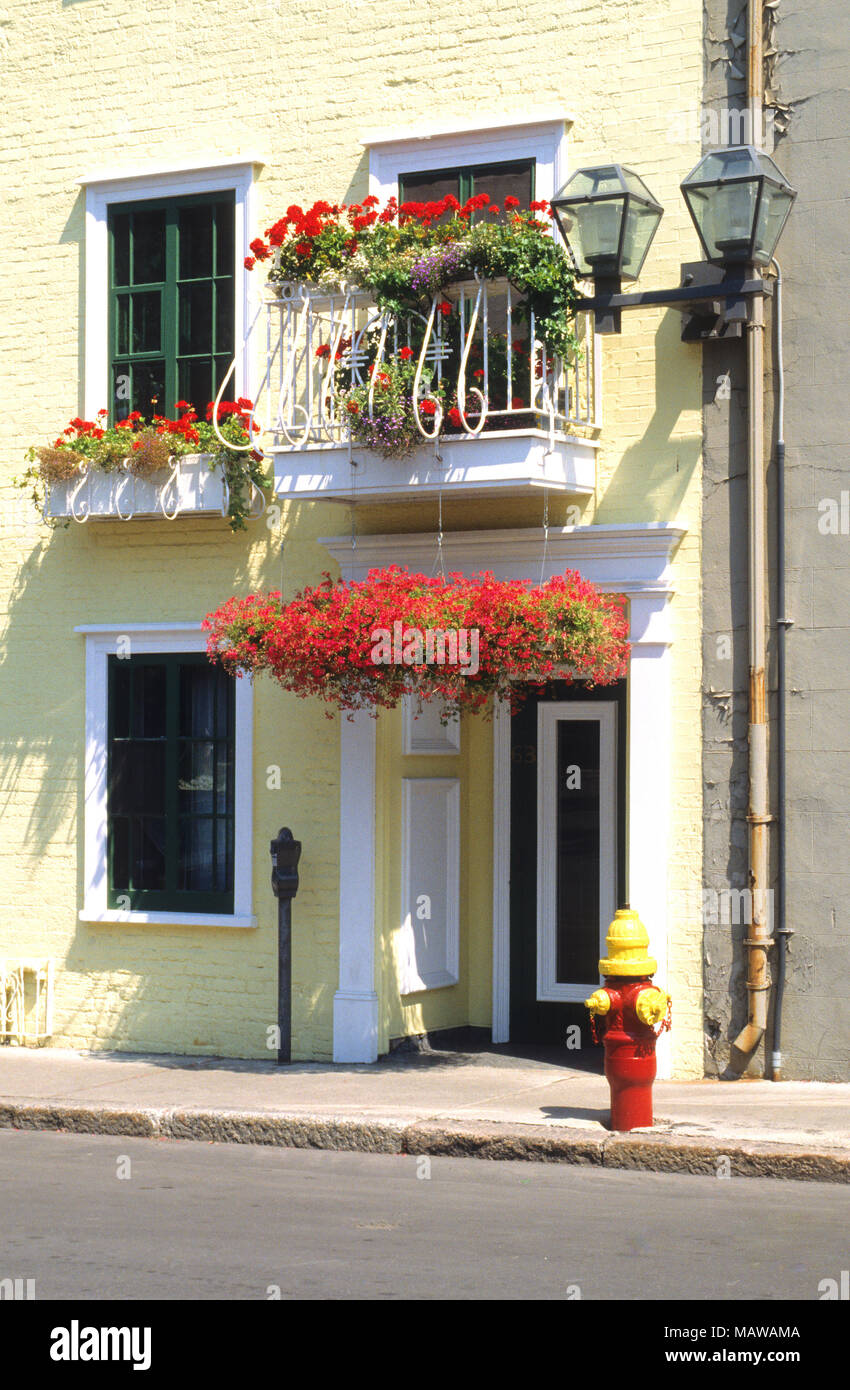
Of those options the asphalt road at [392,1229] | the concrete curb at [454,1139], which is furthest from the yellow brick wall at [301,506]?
the asphalt road at [392,1229]

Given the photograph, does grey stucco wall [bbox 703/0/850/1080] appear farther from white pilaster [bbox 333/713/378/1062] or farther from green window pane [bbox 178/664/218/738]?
green window pane [bbox 178/664/218/738]

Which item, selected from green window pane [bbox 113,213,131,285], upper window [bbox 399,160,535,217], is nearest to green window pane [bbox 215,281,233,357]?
green window pane [bbox 113,213,131,285]

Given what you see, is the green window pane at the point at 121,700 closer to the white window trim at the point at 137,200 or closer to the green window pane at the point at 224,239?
the white window trim at the point at 137,200

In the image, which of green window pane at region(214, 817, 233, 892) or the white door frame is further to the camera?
green window pane at region(214, 817, 233, 892)

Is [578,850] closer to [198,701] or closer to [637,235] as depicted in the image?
[198,701]

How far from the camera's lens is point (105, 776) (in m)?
11.6

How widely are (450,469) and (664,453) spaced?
1266mm

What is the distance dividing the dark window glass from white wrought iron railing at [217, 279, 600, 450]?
209cm

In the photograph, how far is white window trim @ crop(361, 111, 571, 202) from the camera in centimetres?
1038

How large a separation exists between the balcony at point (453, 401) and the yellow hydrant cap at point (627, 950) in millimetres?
2555

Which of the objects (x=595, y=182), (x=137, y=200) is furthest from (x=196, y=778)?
(x=595, y=182)

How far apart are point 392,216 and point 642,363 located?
1667 mm

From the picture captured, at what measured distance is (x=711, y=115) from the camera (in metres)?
9.98
